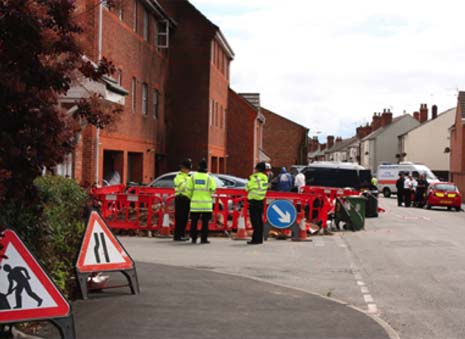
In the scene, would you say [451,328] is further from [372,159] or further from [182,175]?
[372,159]

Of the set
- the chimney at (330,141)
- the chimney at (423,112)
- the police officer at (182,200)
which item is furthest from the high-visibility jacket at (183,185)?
the chimney at (330,141)

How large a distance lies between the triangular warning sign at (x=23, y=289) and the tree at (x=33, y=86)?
0.38 metres

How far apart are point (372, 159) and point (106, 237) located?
103m

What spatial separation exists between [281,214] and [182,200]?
252 cm

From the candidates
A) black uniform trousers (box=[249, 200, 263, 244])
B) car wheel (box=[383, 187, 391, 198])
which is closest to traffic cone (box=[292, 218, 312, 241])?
black uniform trousers (box=[249, 200, 263, 244])

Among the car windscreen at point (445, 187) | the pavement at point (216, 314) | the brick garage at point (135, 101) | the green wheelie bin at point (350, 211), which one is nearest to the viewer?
the pavement at point (216, 314)

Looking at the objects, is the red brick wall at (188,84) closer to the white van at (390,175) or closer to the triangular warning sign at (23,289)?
the white van at (390,175)

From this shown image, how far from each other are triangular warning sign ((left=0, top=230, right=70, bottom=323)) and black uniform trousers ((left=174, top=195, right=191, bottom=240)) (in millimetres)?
11445

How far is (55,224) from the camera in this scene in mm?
8633

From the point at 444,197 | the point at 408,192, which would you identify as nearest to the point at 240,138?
the point at 408,192

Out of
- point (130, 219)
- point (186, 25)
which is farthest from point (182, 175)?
point (186, 25)

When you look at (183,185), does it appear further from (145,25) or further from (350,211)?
(145,25)

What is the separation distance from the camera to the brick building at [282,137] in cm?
8081

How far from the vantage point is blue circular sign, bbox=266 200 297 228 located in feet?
63.5
